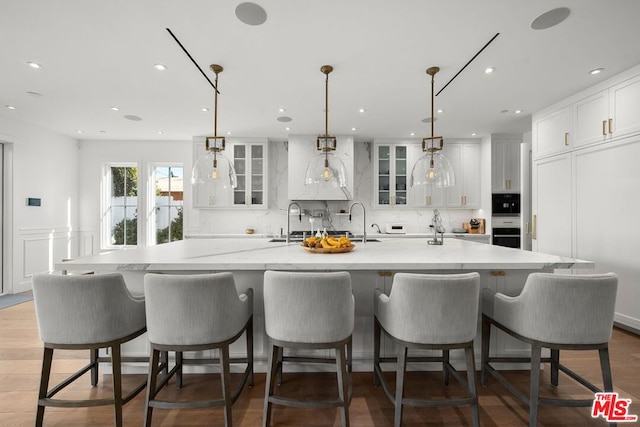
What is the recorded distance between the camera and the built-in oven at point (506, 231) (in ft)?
16.1

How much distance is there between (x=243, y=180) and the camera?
521cm

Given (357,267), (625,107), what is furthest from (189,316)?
(625,107)

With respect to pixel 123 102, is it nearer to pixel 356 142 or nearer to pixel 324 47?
pixel 324 47

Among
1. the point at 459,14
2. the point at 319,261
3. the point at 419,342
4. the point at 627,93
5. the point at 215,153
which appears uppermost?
the point at 459,14

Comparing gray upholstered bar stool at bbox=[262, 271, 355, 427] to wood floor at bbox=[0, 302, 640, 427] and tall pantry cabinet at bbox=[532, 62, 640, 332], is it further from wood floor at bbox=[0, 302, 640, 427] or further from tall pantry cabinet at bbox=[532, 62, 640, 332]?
tall pantry cabinet at bbox=[532, 62, 640, 332]

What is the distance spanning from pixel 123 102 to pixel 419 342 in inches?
160

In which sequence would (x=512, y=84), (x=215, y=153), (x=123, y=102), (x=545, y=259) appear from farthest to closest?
(x=123, y=102), (x=512, y=84), (x=215, y=153), (x=545, y=259)

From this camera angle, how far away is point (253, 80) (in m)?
2.95

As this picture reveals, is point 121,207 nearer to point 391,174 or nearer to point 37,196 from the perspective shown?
point 37,196

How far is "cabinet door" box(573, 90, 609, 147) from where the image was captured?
3.04 m

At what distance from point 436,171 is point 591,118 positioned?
2.33 meters

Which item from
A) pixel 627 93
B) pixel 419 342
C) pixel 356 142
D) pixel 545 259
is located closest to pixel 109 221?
pixel 356 142

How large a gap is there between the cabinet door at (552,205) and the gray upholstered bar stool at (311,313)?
11.4ft

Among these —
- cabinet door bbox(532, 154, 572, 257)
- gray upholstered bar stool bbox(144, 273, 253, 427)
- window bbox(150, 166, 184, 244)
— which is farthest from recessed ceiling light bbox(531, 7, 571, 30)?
window bbox(150, 166, 184, 244)
